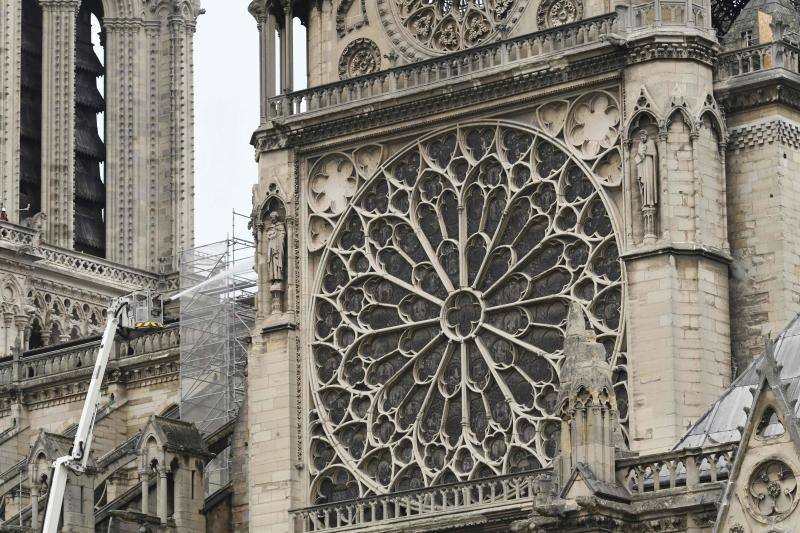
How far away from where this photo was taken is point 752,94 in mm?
40688

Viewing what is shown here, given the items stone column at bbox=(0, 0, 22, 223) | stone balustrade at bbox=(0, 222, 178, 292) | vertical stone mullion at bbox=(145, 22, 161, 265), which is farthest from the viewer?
vertical stone mullion at bbox=(145, 22, 161, 265)

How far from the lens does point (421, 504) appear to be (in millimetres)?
40969

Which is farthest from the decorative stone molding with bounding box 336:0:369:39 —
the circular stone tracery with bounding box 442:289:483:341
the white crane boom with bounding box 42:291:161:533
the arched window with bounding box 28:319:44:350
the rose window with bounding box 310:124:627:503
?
the arched window with bounding box 28:319:44:350

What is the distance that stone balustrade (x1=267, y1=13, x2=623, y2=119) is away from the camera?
4141 centimetres

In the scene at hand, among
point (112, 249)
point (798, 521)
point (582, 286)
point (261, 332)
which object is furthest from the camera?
point (112, 249)

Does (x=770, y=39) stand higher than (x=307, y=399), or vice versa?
(x=770, y=39)

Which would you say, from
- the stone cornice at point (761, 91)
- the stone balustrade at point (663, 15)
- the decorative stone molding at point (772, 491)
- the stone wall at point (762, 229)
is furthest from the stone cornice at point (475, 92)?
the decorative stone molding at point (772, 491)

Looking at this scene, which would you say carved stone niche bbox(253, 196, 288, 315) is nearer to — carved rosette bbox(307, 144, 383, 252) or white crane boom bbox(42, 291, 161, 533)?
carved rosette bbox(307, 144, 383, 252)

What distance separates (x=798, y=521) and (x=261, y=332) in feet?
53.5

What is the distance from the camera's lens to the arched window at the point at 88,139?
68.1m

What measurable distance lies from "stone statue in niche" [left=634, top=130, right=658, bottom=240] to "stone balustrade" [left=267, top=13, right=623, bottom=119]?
174 cm

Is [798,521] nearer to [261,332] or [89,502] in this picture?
[261,332]

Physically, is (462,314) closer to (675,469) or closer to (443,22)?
(443,22)

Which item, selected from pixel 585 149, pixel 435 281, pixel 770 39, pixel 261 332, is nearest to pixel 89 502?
pixel 261 332
